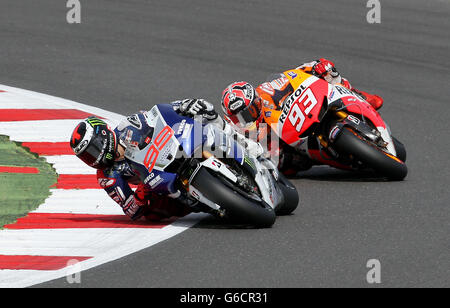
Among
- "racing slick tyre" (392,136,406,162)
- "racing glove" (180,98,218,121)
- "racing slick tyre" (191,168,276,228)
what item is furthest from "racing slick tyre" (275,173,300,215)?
"racing slick tyre" (392,136,406,162)

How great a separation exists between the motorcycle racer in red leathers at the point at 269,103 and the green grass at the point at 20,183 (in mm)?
1871

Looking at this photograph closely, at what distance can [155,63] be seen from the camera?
14.9 metres

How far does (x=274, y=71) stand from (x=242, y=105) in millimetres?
4888

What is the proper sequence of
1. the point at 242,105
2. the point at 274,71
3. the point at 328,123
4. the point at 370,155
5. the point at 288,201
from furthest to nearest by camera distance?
1. the point at 274,71
2. the point at 328,123
3. the point at 370,155
4. the point at 242,105
5. the point at 288,201

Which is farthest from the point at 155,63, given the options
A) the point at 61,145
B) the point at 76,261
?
the point at 76,261

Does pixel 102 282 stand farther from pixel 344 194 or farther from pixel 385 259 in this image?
pixel 344 194

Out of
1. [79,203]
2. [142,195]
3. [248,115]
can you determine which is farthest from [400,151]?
[79,203]

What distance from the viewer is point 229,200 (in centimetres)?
830

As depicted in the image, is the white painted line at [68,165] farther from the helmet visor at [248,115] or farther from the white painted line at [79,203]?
the helmet visor at [248,115]

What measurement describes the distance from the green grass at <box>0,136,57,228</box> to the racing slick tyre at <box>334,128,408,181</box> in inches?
110

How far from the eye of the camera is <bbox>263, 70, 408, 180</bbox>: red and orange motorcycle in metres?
10.2

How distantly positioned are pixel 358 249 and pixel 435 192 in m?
2.05

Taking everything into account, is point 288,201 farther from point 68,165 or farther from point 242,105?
point 68,165
